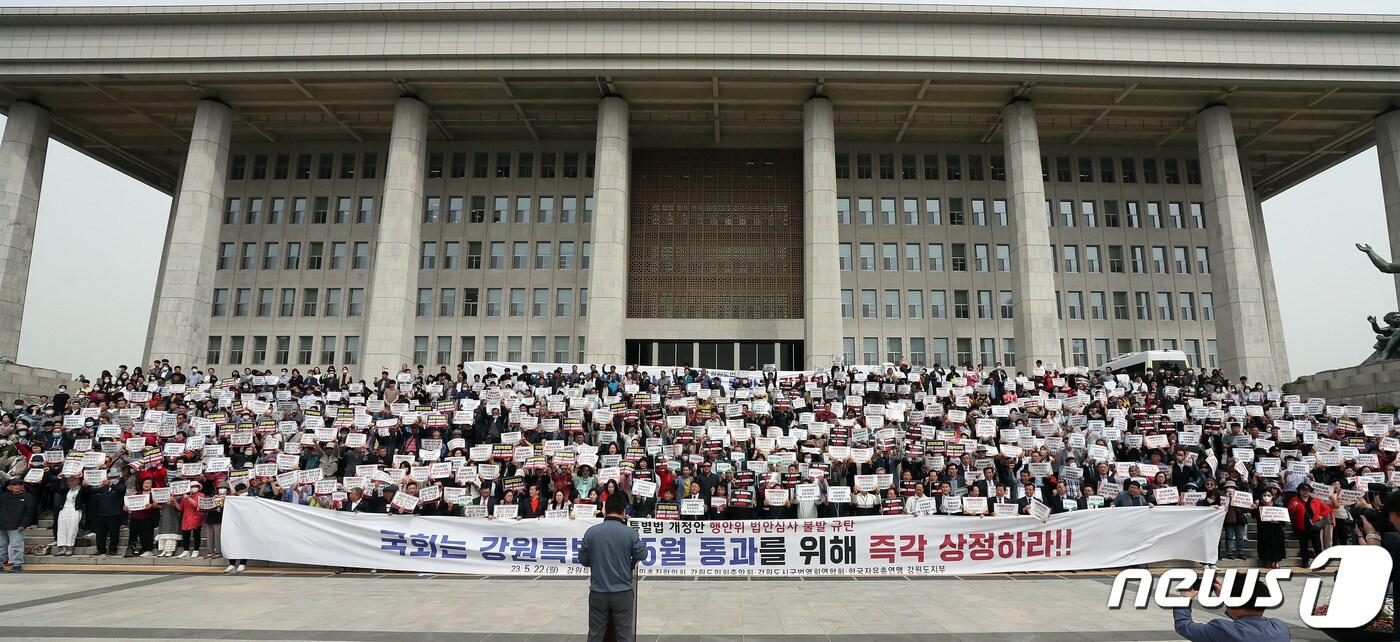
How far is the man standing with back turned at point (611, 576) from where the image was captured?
6.73 m

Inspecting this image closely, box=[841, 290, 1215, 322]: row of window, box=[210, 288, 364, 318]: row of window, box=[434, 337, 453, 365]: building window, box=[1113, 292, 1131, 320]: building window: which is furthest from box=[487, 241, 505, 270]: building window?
box=[1113, 292, 1131, 320]: building window

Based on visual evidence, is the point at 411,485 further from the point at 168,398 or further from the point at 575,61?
the point at 575,61

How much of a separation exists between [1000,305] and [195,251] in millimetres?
42968

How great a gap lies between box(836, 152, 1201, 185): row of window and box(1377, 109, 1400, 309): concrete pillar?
8892mm

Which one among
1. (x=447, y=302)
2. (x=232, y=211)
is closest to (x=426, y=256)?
(x=447, y=302)

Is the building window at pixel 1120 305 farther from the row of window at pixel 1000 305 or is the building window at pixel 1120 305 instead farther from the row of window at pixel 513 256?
the row of window at pixel 513 256

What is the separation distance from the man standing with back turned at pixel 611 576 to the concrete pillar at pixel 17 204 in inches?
1723

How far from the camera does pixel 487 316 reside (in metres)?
44.9

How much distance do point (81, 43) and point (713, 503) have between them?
41.6m

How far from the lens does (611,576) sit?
6.73 meters

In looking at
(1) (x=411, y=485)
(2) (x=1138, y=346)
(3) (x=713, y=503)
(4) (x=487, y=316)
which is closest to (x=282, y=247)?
(4) (x=487, y=316)

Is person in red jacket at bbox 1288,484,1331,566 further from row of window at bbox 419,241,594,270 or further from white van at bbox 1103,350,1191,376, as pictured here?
row of window at bbox 419,241,594,270

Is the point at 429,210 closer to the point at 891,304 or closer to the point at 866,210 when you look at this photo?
the point at 866,210

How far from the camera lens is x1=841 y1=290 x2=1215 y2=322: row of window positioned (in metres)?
45.1
